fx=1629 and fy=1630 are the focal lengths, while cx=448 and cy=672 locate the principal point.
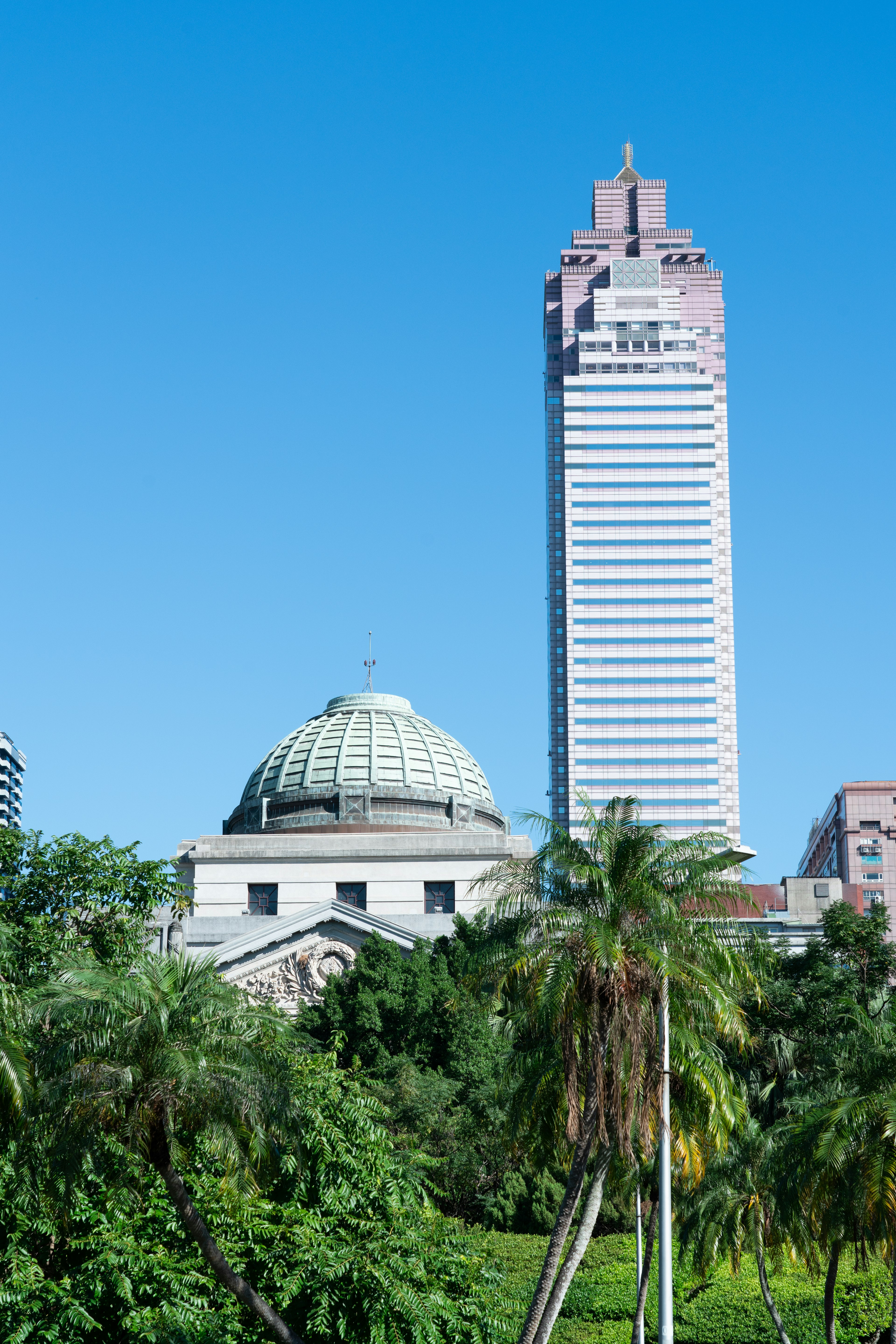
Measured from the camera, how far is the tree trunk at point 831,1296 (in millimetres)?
36219

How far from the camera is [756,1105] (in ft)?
157

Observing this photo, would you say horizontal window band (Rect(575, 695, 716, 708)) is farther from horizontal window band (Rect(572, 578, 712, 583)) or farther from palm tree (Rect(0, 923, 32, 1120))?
palm tree (Rect(0, 923, 32, 1120))

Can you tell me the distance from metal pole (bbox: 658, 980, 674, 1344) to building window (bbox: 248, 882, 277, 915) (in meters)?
53.0

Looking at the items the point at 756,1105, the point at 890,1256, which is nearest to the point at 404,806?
the point at 756,1105

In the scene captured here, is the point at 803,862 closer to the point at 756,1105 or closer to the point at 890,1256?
the point at 756,1105

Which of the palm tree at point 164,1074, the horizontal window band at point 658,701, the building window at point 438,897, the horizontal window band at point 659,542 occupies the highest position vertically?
the horizontal window band at point 659,542

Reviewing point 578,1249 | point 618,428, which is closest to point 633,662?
point 618,428

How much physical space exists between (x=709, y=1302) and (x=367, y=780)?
45293 millimetres

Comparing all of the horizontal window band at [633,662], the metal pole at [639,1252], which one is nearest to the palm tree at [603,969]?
the metal pole at [639,1252]

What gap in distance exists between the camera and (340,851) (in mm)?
79562

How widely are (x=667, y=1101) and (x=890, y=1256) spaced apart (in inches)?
287

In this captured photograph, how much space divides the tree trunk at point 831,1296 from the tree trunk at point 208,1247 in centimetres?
1441

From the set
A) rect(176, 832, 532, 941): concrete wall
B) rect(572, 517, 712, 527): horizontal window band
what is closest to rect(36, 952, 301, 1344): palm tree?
rect(176, 832, 532, 941): concrete wall

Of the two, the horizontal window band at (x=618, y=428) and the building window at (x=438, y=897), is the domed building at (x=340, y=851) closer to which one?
the building window at (x=438, y=897)
